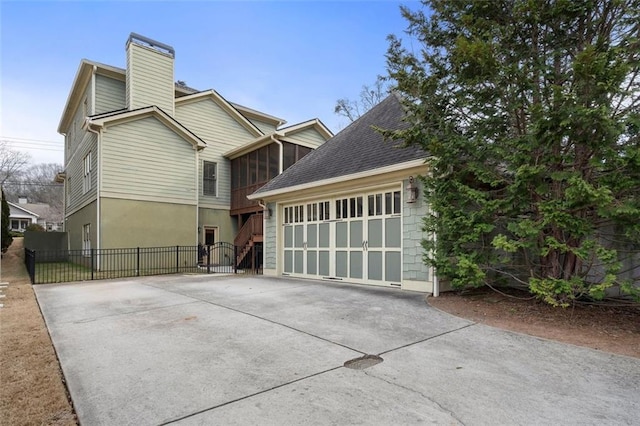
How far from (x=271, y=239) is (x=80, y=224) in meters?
10.8

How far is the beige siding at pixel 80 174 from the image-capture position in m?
14.3

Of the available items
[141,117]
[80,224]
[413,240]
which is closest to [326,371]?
[413,240]

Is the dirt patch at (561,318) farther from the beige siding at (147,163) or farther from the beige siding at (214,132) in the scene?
the beige siding at (214,132)

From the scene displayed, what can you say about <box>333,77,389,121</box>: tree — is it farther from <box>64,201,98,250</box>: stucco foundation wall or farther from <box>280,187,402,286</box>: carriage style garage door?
<box>64,201,98,250</box>: stucco foundation wall

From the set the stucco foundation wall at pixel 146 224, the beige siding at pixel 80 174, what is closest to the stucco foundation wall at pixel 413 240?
the stucco foundation wall at pixel 146 224

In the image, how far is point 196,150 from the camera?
15992 mm

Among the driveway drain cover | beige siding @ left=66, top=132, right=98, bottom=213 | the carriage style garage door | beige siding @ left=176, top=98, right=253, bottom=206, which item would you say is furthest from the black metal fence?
the driveway drain cover

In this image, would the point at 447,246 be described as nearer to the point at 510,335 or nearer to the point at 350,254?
the point at 510,335

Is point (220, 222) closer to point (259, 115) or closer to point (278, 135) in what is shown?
point (278, 135)

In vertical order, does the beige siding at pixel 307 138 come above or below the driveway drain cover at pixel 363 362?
above

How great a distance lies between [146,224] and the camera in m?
14.5

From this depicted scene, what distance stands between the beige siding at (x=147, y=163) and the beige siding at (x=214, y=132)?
1.24 metres

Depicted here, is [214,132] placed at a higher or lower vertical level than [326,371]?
higher

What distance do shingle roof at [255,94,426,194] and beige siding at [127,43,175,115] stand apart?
26.1 feet
